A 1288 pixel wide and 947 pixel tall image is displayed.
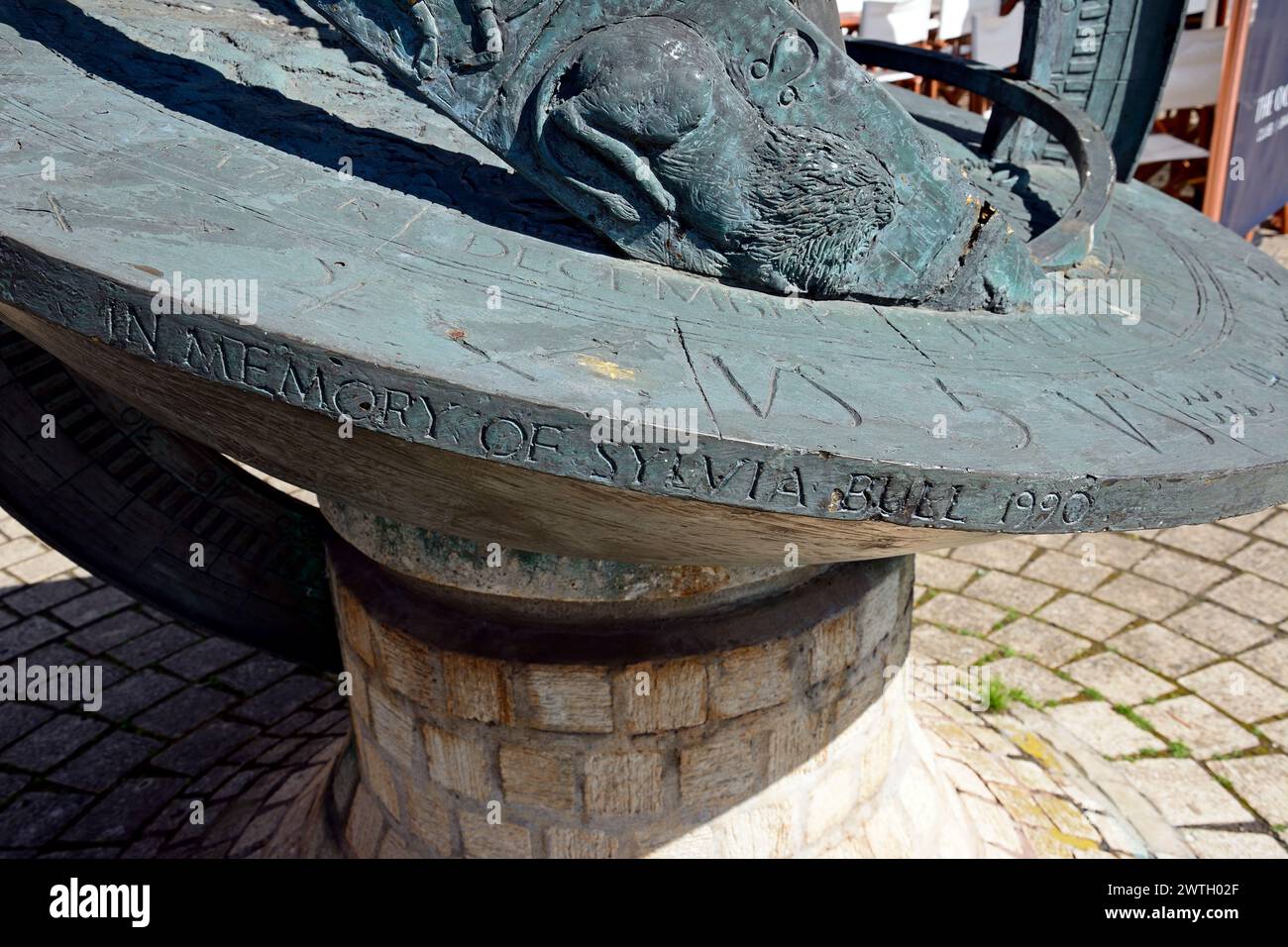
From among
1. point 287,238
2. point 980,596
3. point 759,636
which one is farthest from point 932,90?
point 287,238

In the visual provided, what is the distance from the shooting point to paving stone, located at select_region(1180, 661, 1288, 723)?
3773 millimetres

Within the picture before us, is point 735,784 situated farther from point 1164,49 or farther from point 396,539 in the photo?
point 1164,49

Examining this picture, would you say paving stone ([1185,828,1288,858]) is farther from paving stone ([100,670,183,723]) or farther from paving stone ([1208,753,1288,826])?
paving stone ([100,670,183,723])

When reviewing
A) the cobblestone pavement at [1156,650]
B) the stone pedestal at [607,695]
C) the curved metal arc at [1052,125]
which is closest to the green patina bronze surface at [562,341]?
the curved metal arc at [1052,125]

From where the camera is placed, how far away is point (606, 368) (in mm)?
1609

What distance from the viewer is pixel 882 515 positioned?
154cm

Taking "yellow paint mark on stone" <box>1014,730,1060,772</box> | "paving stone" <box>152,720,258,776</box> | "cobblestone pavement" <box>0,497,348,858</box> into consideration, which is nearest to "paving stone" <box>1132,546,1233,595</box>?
"yellow paint mark on stone" <box>1014,730,1060,772</box>

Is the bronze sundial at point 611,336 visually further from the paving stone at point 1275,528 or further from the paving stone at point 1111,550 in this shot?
the paving stone at point 1275,528

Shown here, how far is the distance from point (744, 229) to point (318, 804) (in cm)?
215

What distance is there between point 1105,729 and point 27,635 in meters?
3.82

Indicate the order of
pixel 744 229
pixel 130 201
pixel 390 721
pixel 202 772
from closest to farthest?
pixel 130 201, pixel 744 229, pixel 390 721, pixel 202 772

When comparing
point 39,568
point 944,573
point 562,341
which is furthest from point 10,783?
point 944,573

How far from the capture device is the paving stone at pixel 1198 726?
3.63m

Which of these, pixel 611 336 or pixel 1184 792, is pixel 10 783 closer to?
pixel 611 336
